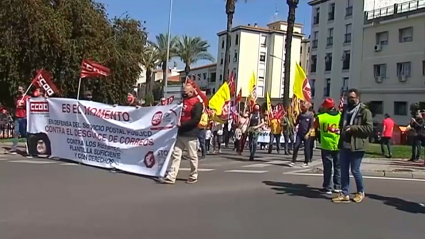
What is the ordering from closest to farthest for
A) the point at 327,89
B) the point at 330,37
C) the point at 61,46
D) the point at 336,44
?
the point at 61,46, the point at 336,44, the point at 327,89, the point at 330,37

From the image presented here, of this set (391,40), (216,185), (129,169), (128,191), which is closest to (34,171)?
(129,169)

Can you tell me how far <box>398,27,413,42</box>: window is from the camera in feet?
158

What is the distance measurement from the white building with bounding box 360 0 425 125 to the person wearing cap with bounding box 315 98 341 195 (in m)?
38.1

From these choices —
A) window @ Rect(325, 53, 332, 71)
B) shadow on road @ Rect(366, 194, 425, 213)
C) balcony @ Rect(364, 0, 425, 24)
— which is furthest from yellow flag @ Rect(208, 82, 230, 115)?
window @ Rect(325, 53, 332, 71)

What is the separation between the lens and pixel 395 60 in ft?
161

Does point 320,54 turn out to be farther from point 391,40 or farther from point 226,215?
point 226,215

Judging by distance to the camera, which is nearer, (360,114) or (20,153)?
(360,114)

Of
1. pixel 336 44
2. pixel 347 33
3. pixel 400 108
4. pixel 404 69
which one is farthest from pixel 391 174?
pixel 336 44

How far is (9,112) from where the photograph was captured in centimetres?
2709

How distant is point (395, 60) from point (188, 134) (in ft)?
139

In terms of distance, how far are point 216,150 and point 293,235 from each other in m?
13.6

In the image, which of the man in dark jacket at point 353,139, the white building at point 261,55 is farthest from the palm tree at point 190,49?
the man in dark jacket at point 353,139

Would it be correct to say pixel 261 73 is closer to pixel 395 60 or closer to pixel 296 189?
pixel 395 60

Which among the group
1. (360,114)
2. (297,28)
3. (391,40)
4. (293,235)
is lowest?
(293,235)
